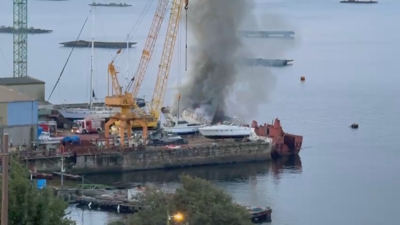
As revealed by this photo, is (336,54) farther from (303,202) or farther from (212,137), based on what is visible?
(303,202)

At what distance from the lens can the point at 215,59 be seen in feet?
75.8

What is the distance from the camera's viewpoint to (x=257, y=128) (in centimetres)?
2000

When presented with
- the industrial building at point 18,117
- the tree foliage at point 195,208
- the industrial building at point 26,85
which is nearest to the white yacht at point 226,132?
the industrial building at point 26,85

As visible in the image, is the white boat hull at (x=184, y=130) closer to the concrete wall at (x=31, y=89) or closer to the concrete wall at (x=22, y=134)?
the concrete wall at (x=31, y=89)

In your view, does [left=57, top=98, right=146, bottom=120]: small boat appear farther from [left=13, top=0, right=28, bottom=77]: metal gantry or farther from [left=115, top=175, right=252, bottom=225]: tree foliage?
[left=115, top=175, right=252, bottom=225]: tree foliage

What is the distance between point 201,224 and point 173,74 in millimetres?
26901

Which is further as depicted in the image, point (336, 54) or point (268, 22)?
point (336, 54)

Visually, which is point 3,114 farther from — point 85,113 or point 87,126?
point 85,113

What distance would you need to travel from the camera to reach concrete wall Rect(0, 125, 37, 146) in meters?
16.6

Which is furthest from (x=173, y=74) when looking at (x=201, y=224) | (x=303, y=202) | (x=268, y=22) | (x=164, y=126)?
(x=201, y=224)

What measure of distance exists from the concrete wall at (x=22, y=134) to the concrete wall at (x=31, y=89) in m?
2.46

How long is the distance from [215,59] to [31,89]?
5.05m

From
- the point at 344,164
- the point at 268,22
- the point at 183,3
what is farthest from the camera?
the point at 268,22

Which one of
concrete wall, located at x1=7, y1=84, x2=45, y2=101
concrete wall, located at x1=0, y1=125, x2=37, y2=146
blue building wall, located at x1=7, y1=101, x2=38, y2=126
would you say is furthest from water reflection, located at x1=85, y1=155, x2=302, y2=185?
concrete wall, located at x1=7, y1=84, x2=45, y2=101
